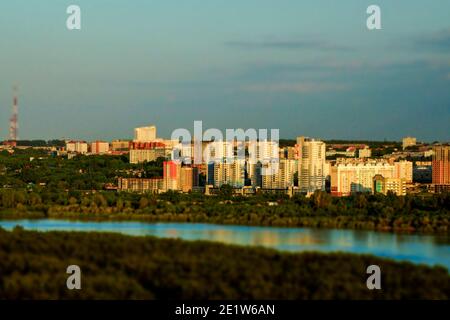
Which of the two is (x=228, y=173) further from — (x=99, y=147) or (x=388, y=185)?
(x=99, y=147)

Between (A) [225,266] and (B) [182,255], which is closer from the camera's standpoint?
(A) [225,266]

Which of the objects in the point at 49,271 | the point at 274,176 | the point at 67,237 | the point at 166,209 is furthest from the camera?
the point at 274,176

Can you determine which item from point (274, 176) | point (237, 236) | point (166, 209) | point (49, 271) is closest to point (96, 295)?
point (49, 271)

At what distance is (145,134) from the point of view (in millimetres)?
37281

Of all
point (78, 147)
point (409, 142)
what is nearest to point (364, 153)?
Answer: point (409, 142)

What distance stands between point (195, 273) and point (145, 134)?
29637mm

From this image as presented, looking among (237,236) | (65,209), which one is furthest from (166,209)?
(237,236)

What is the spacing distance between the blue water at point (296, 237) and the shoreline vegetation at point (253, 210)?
2.29ft

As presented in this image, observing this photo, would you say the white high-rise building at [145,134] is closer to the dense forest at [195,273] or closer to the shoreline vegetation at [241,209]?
the shoreline vegetation at [241,209]

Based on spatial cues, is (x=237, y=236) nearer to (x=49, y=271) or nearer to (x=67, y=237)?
(x=67, y=237)

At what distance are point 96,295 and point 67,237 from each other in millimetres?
2706

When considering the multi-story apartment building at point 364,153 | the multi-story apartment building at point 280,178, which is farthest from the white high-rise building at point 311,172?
the multi-story apartment building at point 364,153
